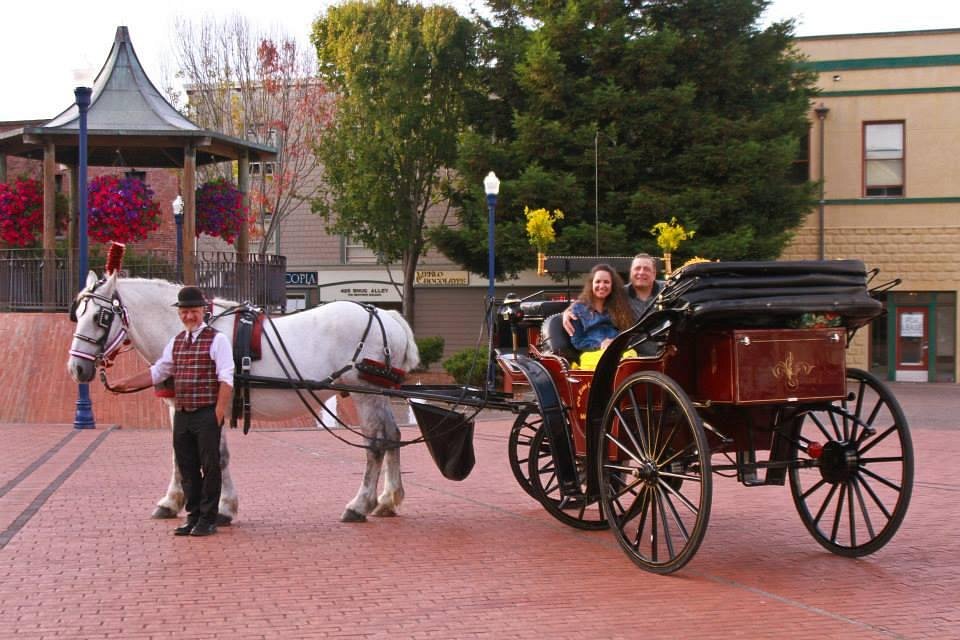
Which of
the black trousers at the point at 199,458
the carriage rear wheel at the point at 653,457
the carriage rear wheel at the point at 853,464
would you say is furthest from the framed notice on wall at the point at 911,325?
the black trousers at the point at 199,458

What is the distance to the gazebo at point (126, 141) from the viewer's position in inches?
729

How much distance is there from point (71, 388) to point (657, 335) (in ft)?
44.6

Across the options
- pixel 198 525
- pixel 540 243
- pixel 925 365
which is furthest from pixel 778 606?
pixel 925 365

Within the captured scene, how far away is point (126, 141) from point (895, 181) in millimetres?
22468

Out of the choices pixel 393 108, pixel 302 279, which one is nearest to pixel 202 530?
pixel 393 108

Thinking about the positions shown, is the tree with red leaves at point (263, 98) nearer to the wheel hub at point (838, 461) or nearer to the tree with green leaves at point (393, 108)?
the tree with green leaves at point (393, 108)

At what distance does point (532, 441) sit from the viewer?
9.06 metres

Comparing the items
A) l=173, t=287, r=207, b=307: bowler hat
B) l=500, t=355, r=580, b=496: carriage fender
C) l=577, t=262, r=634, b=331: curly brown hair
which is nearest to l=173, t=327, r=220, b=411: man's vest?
l=173, t=287, r=207, b=307: bowler hat

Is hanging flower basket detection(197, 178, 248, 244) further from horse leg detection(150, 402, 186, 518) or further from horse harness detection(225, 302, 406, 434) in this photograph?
horse leg detection(150, 402, 186, 518)

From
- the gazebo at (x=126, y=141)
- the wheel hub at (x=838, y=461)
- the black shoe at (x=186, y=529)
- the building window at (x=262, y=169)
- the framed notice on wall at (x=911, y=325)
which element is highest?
the building window at (x=262, y=169)

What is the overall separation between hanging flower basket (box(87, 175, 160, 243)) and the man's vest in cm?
1027

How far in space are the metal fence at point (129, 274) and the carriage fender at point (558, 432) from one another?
11.0m

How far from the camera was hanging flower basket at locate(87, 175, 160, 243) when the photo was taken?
705 inches

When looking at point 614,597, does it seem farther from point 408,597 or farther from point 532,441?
point 532,441
